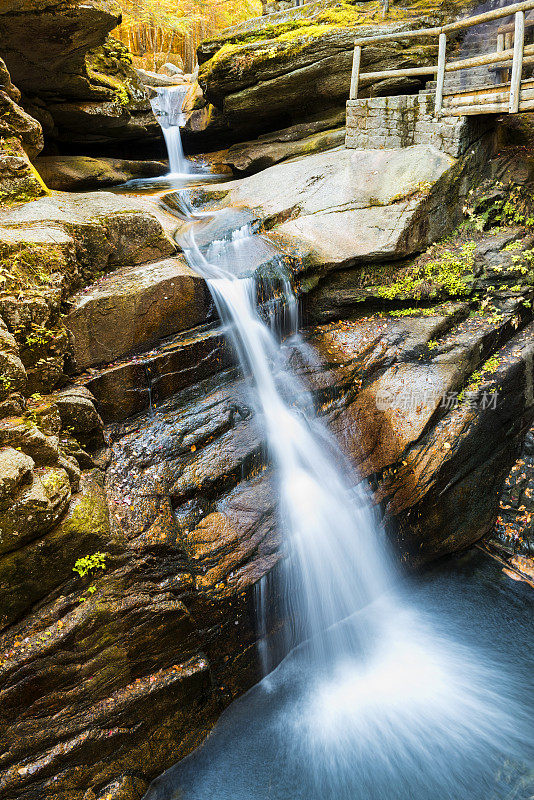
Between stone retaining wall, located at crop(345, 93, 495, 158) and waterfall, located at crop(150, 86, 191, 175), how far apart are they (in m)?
5.01

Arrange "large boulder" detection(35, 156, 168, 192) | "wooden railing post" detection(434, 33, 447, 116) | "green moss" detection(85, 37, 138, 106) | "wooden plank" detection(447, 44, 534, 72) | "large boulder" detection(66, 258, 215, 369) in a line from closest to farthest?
1. "large boulder" detection(66, 258, 215, 369)
2. "wooden plank" detection(447, 44, 534, 72)
3. "wooden railing post" detection(434, 33, 447, 116)
4. "large boulder" detection(35, 156, 168, 192)
5. "green moss" detection(85, 37, 138, 106)

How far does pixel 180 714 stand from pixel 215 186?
9098 millimetres

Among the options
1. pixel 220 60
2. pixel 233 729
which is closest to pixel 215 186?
pixel 220 60

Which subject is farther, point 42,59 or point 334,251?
point 42,59

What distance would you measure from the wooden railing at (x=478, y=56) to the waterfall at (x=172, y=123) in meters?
4.97

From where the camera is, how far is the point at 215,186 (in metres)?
9.70

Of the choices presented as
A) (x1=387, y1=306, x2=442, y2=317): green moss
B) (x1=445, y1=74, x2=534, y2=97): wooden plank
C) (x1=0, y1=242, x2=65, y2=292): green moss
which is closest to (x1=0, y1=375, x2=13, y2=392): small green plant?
(x1=0, y1=242, x2=65, y2=292): green moss

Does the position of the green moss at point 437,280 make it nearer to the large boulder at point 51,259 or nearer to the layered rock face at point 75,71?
the large boulder at point 51,259

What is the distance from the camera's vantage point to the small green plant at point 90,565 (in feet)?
13.6

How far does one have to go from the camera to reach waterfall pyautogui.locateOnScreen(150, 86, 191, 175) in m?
12.3

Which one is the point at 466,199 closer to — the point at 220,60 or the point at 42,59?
the point at 220,60

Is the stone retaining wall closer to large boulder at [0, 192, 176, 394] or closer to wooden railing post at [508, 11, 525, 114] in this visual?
wooden railing post at [508, 11, 525, 114]

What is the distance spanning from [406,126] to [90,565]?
8.96 metres

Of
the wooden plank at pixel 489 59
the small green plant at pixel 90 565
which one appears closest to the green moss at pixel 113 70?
the wooden plank at pixel 489 59
